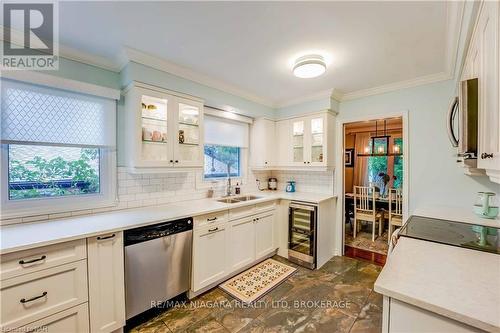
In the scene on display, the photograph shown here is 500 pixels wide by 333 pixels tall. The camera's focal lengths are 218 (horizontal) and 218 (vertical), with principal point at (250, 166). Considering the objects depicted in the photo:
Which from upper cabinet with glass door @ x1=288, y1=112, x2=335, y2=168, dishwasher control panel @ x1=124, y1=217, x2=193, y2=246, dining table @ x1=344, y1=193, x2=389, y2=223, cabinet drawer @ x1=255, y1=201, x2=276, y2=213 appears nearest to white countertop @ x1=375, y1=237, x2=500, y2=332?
dishwasher control panel @ x1=124, y1=217, x2=193, y2=246

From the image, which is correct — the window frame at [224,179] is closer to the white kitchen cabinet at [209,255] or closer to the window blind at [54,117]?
the white kitchen cabinet at [209,255]

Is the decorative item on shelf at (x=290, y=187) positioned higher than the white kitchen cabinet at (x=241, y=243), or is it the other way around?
the decorative item on shelf at (x=290, y=187)

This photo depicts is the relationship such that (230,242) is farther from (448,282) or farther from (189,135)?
(448,282)

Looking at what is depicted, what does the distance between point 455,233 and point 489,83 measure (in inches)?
43.1

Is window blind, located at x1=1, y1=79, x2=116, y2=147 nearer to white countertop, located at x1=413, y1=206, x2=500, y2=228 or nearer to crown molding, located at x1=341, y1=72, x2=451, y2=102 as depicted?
crown molding, located at x1=341, y1=72, x2=451, y2=102

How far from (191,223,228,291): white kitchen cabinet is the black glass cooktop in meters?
1.68

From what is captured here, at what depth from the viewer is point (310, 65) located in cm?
204

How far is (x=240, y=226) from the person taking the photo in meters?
2.66

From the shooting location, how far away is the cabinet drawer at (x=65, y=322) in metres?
1.42

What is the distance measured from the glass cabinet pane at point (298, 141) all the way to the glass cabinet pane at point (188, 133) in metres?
1.63

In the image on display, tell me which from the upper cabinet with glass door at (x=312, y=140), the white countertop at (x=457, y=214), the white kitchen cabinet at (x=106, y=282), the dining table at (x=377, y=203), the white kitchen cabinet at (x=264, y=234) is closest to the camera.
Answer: the white kitchen cabinet at (x=106, y=282)

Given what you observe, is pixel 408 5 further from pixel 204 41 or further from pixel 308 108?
pixel 308 108

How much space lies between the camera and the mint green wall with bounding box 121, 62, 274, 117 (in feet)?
6.88

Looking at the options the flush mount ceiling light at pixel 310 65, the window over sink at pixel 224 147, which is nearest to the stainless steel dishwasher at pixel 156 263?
the window over sink at pixel 224 147
